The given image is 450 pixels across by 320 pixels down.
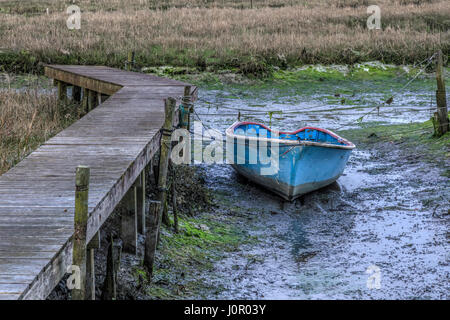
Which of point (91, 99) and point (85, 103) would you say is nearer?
point (91, 99)

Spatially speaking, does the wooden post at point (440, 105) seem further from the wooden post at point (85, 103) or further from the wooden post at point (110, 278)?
the wooden post at point (110, 278)

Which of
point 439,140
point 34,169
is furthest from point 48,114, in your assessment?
point 439,140

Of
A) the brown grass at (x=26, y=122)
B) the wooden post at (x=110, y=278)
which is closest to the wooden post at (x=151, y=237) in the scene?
the wooden post at (x=110, y=278)

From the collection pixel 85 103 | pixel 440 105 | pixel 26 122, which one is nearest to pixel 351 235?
pixel 440 105

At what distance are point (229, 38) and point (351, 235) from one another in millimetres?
15050

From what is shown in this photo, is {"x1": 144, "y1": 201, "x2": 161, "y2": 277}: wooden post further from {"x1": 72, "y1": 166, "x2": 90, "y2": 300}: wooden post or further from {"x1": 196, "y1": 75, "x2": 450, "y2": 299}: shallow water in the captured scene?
{"x1": 72, "y1": 166, "x2": 90, "y2": 300}: wooden post

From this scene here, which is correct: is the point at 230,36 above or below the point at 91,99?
above

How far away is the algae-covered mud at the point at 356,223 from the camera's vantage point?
23.4ft

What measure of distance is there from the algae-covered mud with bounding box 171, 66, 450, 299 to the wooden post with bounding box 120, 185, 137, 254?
1020 millimetres

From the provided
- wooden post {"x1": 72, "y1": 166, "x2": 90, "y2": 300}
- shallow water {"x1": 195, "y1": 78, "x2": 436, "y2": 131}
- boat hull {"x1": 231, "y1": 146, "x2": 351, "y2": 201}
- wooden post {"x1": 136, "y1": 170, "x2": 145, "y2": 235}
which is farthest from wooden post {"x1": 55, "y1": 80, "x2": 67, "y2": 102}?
wooden post {"x1": 72, "y1": 166, "x2": 90, "y2": 300}

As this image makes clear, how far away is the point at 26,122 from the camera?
10.4m

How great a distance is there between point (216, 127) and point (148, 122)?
6.37 metres

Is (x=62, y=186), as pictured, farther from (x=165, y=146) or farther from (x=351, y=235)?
(x=351, y=235)
